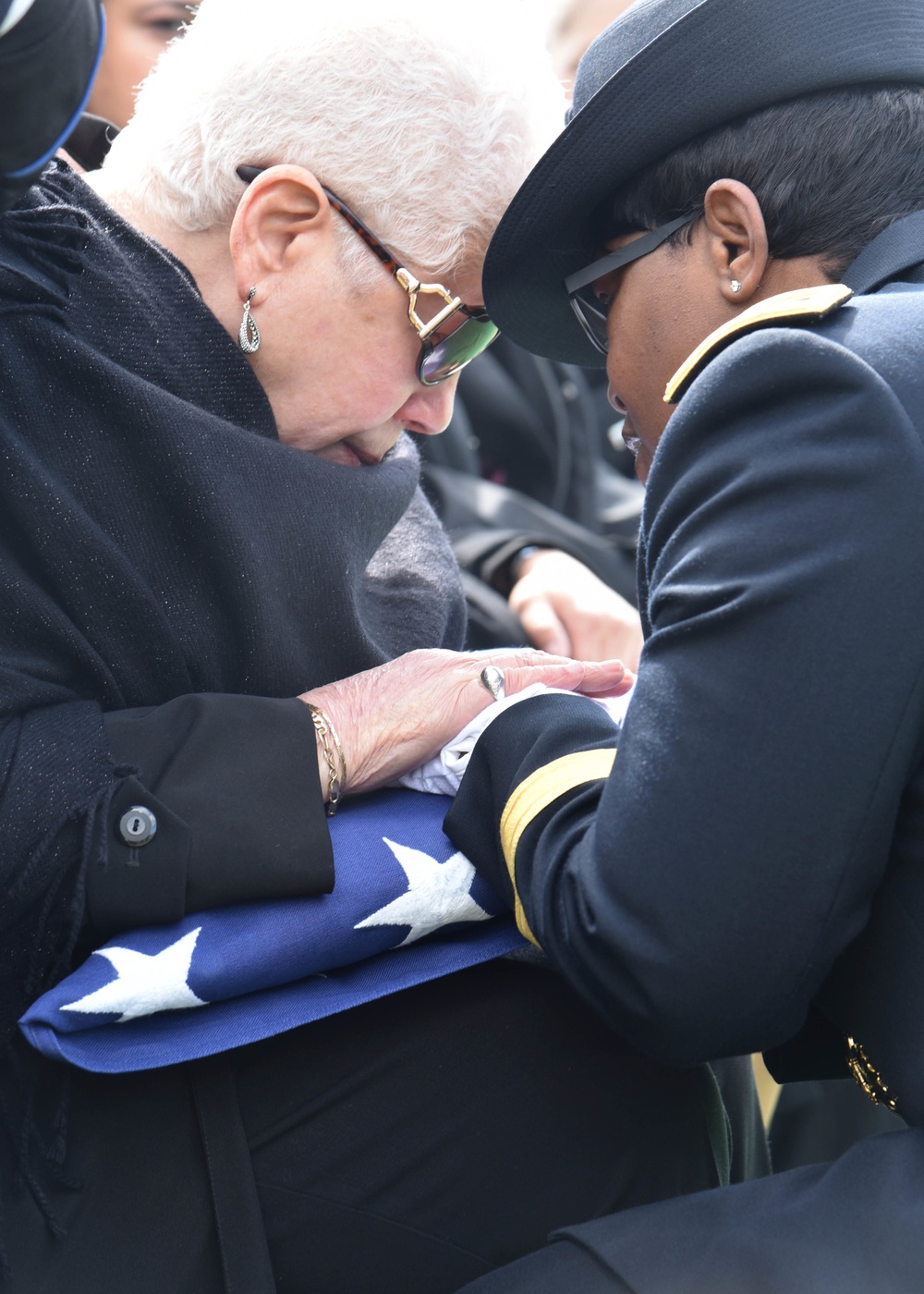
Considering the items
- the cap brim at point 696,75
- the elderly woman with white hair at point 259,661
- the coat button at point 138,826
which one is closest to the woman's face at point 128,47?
the elderly woman with white hair at point 259,661

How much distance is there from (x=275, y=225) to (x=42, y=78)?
2.89 ft

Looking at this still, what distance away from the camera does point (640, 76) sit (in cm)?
156

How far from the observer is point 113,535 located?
1678 millimetres

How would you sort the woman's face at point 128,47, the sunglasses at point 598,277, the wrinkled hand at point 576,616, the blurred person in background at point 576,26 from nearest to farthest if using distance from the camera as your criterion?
the sunglasses at point 598,277 → the wrinkled hand at point 576,616 → the woman's face at point 128,47 → the blurred person in background at point 576,26

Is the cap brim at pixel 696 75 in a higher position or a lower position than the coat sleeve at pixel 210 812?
higher

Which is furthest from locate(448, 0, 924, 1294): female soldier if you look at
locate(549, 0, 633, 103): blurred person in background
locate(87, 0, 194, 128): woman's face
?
locate(549, 0, 633, 103): blurred person in background

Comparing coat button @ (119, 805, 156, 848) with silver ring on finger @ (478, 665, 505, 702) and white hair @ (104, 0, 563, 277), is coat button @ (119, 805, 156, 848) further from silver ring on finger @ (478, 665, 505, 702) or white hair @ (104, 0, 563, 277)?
white hair @ (104, 0, 563, 277)

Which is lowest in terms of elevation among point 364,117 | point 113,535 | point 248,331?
point 113,535

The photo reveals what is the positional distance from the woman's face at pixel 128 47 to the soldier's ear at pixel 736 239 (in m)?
2.05

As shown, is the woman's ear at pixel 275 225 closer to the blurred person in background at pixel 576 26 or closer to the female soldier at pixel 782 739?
the female soldier at pixel 782 739

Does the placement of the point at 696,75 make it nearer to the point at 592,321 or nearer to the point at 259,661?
the point at 592,321

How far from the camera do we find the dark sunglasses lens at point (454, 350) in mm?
2006

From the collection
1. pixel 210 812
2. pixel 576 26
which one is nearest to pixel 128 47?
pixel 576 26

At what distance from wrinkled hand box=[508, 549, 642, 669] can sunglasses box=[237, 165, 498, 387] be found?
71 centimetres
